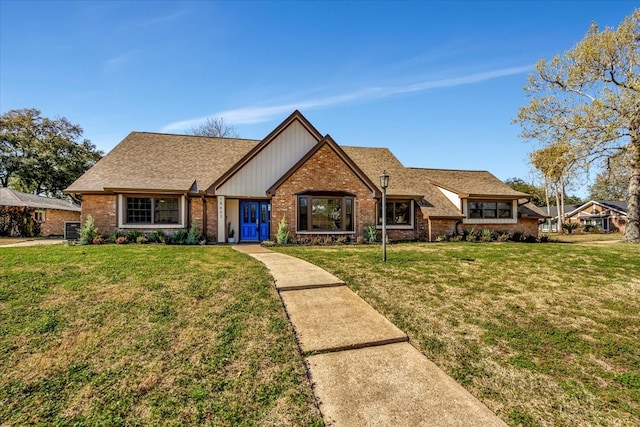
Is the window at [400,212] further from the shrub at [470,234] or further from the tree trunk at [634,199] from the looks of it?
the tree trunk at [634,199]

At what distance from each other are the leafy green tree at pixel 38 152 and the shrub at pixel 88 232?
95.8 feet

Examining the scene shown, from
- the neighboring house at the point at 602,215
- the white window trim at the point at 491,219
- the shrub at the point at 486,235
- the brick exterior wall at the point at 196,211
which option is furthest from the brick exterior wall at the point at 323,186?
the neighboring house at the point at 602,215

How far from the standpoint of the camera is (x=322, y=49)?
13281mm

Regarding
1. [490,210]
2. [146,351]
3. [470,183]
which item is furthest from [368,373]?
[470,183]

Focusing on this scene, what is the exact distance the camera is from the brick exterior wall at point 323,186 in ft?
48.9

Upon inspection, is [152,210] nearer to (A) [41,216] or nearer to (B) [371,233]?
(B) [371,233]

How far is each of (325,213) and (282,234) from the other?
263 centimetres

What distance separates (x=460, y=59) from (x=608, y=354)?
12.6 metres

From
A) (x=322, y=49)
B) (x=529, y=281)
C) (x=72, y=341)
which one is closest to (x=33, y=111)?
(x=322, y=49)

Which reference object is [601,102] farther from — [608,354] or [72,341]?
[72,341]

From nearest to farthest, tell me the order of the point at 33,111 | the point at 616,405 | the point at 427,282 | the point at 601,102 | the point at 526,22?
the point at 616,405, the point at 427,282, the point at 526,22, the point at 601,102, the point at 33,111

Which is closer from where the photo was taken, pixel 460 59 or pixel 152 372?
pixel 152 372

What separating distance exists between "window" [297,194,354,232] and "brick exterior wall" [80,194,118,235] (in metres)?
9.06

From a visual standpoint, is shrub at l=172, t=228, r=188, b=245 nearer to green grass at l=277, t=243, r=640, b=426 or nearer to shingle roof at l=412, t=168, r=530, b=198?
green grass at l=277, t=243, r=640, b=426
